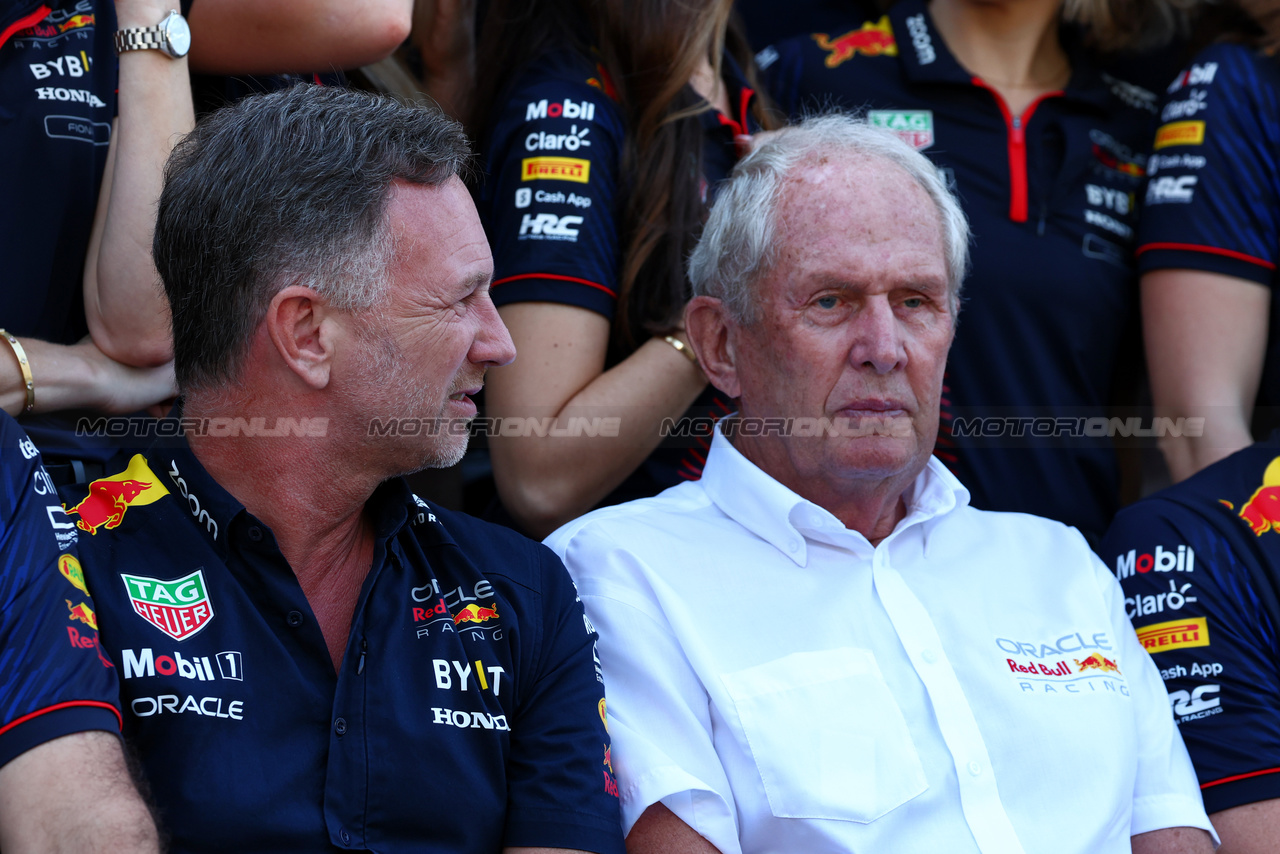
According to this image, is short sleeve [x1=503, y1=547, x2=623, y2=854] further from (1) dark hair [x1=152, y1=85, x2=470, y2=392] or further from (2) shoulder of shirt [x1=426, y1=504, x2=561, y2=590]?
(1) dark hair [x1=152, y1=85, x2=470, y2=392]

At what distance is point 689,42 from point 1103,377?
115cm

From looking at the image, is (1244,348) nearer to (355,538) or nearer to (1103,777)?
(1103,777)

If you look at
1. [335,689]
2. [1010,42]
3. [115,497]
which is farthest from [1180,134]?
[115,497]

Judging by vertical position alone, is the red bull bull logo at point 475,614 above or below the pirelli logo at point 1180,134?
below

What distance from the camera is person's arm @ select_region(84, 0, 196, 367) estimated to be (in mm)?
1877

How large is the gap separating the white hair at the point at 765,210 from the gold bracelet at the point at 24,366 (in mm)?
Answer: 1102

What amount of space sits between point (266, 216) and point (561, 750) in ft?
2.59

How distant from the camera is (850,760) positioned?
1.88 meters

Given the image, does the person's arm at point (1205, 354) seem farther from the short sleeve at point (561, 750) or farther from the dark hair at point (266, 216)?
the dark hair at point (266, 216)

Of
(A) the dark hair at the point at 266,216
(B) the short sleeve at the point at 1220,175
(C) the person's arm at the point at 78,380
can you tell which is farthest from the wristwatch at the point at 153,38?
(B) the short sleeve at the point at 1220,175

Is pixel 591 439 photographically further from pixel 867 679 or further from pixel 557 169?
pixel 867 679

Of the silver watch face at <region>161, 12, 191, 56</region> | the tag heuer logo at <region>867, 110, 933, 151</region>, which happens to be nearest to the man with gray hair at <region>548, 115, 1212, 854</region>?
the tag heuer logo at <region>867, 110, 933, 151</region>

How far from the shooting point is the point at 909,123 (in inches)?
114

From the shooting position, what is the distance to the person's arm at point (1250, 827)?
2.05 metres
